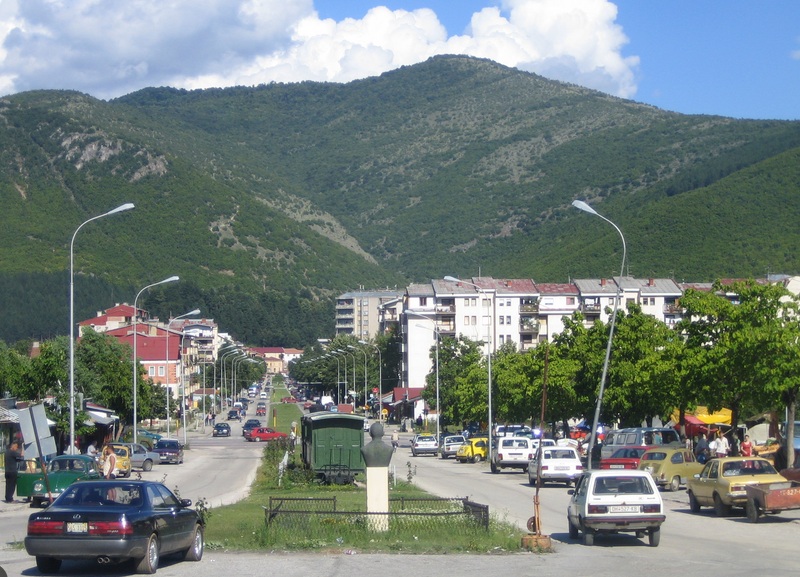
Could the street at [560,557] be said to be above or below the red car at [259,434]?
above

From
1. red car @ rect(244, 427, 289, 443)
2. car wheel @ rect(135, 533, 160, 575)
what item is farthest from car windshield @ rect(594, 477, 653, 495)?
red car @ rect(244, 427, 289, 443)

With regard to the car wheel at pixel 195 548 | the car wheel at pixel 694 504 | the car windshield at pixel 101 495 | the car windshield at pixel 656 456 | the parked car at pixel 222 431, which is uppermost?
the car windshield at pixel 101 495

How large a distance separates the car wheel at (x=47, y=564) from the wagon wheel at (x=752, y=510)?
1507 centimetres

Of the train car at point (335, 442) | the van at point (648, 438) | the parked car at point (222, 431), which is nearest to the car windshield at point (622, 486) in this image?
the van at point (648, 438)

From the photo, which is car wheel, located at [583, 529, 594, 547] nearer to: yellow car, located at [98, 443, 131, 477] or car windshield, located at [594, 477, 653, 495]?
car windshield, located at [594, 477, 653, 495]

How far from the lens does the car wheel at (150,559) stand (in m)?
15.3

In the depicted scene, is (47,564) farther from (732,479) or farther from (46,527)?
(732,479)

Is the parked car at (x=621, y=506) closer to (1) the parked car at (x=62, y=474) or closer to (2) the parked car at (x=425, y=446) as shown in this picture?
(1) the parked car at (x=62, y=474)

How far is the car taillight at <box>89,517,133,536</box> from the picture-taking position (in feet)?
48.8

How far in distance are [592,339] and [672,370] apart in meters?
8.93

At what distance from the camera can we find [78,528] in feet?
48.9

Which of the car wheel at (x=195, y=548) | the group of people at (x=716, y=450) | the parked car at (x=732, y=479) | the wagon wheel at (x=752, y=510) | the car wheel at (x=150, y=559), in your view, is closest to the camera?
the car wheel at (x=150, y=559)

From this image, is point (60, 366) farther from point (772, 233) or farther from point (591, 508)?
point (772, 233)

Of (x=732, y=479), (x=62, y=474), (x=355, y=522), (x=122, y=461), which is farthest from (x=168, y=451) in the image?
(x=355, y=522)
